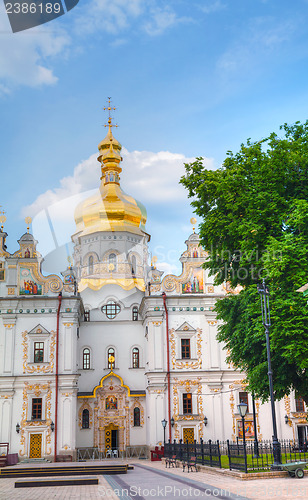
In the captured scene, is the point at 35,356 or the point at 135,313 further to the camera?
the point at 135,313

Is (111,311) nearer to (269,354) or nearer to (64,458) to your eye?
(64,458)

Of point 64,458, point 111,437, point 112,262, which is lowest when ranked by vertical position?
point 64,458

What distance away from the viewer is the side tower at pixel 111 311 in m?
36.7

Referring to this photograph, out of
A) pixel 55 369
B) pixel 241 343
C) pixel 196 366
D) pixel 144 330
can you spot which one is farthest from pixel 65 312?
pixel 241 343

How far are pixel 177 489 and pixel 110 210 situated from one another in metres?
30.2

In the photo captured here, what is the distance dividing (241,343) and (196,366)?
45.8 ft

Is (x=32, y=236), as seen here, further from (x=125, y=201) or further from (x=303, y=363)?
(x=303, y=363)

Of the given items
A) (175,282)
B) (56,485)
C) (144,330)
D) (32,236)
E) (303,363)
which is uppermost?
(32,236)

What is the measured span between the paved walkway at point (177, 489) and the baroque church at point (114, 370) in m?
14.1

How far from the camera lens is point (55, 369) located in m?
34.2

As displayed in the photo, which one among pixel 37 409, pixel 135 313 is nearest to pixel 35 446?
pixel 37 409

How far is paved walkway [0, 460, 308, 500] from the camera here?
532 inches

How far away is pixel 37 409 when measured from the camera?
1330 inches

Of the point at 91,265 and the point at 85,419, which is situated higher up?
the point at 91,265
